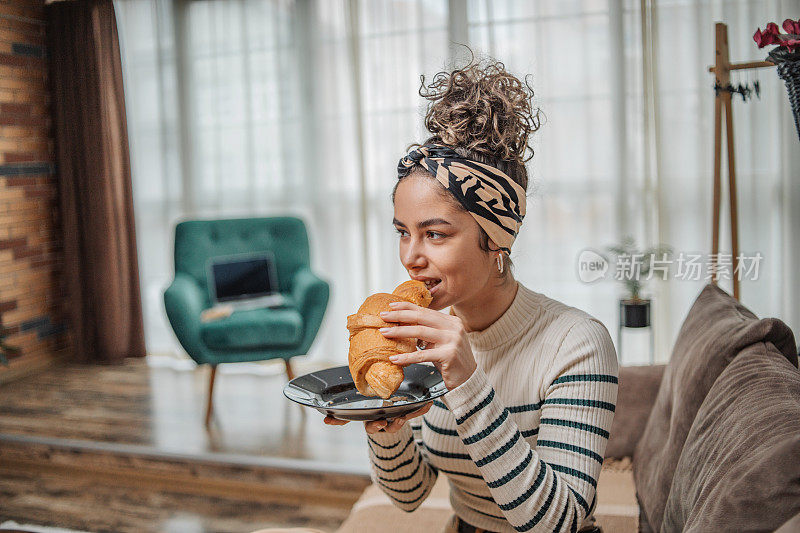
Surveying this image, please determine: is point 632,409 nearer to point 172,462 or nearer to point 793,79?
point 793,79

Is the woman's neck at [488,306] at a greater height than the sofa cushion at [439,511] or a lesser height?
greater

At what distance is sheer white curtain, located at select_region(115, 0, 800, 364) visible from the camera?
3.71 m

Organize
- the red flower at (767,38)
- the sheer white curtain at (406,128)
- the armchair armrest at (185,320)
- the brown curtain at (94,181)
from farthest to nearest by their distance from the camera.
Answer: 1. the brown curtain at (94,181)
2. the sheer white curtain at (406,128)
3. the armchair armrest at (185,320)
4. the red flower at (767,38)

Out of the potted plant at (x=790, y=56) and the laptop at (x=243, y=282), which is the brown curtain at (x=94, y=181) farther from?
the potted plant at (x=790, y=56)

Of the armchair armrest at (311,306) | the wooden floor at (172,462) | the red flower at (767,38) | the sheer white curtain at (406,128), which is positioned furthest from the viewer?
the sheer white curtain at (406,128)

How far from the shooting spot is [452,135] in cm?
116

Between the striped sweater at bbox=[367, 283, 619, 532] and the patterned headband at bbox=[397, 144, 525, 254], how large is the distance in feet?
0.55

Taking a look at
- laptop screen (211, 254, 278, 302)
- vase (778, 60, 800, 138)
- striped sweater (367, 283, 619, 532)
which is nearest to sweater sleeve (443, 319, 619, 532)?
striped sweater (367, 283, 619, 532)

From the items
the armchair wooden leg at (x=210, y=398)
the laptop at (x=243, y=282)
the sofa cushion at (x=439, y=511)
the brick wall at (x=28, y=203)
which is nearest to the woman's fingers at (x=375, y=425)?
the sofa cushion at (x=439, y=511)

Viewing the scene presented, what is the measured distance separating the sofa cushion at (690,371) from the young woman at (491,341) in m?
0.37

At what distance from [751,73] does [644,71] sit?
1.67 feet

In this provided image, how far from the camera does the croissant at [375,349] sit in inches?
38.8

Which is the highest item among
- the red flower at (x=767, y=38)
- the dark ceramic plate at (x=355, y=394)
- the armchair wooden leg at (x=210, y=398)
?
the red flower at (x=767, y=38)

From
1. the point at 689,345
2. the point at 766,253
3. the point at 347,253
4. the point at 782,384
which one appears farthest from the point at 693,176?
the point at 782,384
